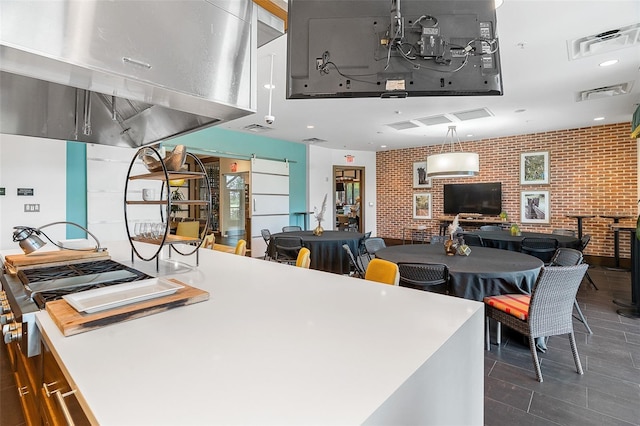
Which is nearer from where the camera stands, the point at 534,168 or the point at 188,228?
the point at 534,168

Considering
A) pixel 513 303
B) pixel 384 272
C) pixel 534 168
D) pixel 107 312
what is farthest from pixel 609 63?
pixel 107 312

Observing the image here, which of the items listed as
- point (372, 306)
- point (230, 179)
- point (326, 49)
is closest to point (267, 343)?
point (372, 306)

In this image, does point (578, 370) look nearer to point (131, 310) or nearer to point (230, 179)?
point (131, 310)

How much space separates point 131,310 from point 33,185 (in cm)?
439

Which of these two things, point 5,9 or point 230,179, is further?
point 230,179

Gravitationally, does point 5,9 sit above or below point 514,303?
above

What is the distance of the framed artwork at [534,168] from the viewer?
22.4ft

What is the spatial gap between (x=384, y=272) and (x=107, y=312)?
136cm

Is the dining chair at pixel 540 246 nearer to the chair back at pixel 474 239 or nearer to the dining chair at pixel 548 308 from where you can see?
the chair back at pixel 474 239

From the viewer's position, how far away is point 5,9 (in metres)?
0.79

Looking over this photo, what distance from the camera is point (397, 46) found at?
1.54m

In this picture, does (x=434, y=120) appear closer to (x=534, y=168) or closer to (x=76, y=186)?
(x=534, y=168)

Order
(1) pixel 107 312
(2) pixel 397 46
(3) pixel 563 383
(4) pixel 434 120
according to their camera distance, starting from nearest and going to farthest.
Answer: (1) pixel 107 312 < (2) pixel 397 46 < (3) pixel 563 383 < (4) pixel 434 120

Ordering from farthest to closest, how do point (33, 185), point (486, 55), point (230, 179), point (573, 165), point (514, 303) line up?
point (230, 179) < point (573, 165) < point (33, 185) < point (514, 303) < point (486, 55)
